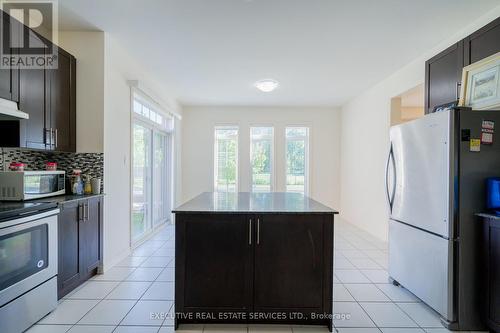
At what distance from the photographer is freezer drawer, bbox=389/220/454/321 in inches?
84.9

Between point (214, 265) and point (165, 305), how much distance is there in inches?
31.0

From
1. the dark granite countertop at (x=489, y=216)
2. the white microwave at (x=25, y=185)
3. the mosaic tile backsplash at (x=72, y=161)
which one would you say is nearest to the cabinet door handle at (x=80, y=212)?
the white microwave at (x=25, y=185)

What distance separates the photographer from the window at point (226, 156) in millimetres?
6855

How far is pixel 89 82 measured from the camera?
3.12m

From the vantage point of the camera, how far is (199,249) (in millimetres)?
2109

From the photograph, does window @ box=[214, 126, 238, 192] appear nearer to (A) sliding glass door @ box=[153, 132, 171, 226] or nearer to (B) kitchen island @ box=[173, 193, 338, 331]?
(A) sliding glass door @ box=[153, 132, 171, 226]

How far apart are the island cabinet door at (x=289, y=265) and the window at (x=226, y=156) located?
475 centimetres

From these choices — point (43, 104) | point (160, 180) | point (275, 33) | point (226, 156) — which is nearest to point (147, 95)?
point (43, 104)

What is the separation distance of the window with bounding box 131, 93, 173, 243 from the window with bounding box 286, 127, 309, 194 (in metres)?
2.85

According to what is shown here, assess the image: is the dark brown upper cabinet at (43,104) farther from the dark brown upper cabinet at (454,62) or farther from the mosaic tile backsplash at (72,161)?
the dark brown upper cabinet at (454,62)

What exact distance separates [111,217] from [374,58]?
396 cm

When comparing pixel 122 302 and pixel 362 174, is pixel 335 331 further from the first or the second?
pixel 362 174

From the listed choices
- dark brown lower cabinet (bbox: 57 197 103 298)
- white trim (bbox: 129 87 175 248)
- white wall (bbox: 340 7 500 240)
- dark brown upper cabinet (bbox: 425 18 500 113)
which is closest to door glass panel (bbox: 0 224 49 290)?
dark brown lower cabinet (bbox: 57 197 103 298)

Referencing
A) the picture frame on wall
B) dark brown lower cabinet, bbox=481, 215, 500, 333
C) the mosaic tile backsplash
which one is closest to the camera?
dark brown lower cabinet, bbox=481, 215, 500, 333
